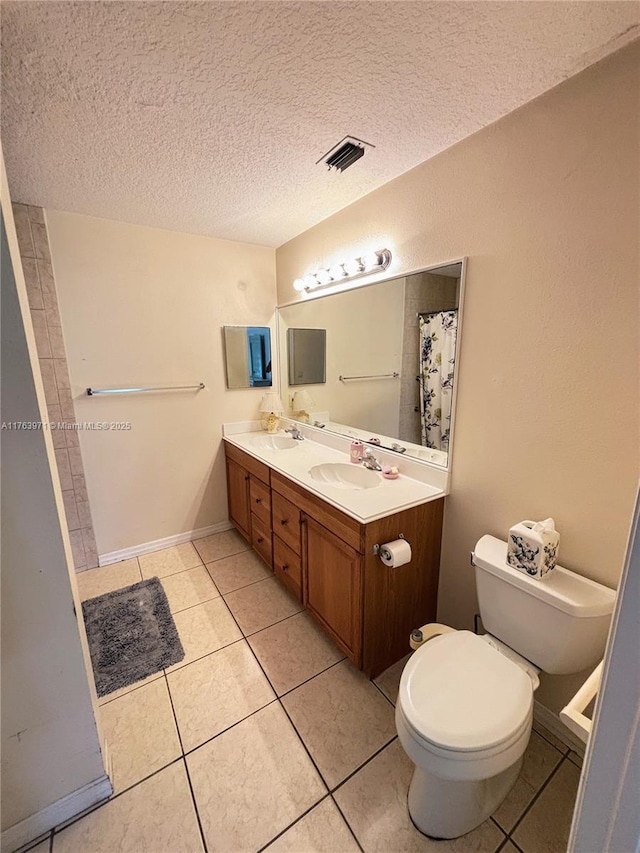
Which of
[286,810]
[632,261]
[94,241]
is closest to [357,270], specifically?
[632,261]

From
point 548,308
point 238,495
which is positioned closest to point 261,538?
point 238,495

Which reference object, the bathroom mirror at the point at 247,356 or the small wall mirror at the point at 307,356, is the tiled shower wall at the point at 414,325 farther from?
the bathroom mirror at the point at 247,356

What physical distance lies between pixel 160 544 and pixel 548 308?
2.72 meters

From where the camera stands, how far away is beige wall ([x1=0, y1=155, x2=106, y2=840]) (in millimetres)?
855

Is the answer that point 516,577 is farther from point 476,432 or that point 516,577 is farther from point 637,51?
point 637,51

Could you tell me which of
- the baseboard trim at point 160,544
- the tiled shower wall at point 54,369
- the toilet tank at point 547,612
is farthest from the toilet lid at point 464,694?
the tiled shower wall at point 54,369

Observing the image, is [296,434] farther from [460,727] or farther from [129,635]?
Answer: [460,727]

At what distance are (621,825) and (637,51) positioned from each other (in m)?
1.69

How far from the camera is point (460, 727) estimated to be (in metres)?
0.92

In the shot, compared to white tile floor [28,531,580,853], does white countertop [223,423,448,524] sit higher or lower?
higher

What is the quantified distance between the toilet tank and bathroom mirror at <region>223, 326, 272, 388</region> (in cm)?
199

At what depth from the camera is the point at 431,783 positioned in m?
1.03

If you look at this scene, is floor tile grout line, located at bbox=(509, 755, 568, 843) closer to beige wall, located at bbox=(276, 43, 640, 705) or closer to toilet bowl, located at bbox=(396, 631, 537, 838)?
toilet bowl, located at bbox=(396, 631, 537, 838)

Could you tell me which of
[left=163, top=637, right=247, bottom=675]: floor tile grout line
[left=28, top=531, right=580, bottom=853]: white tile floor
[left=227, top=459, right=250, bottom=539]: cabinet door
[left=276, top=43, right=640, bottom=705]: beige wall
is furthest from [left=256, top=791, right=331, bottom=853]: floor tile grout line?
[left=227, top=459, right=250, bottom=539]: cabinet door
